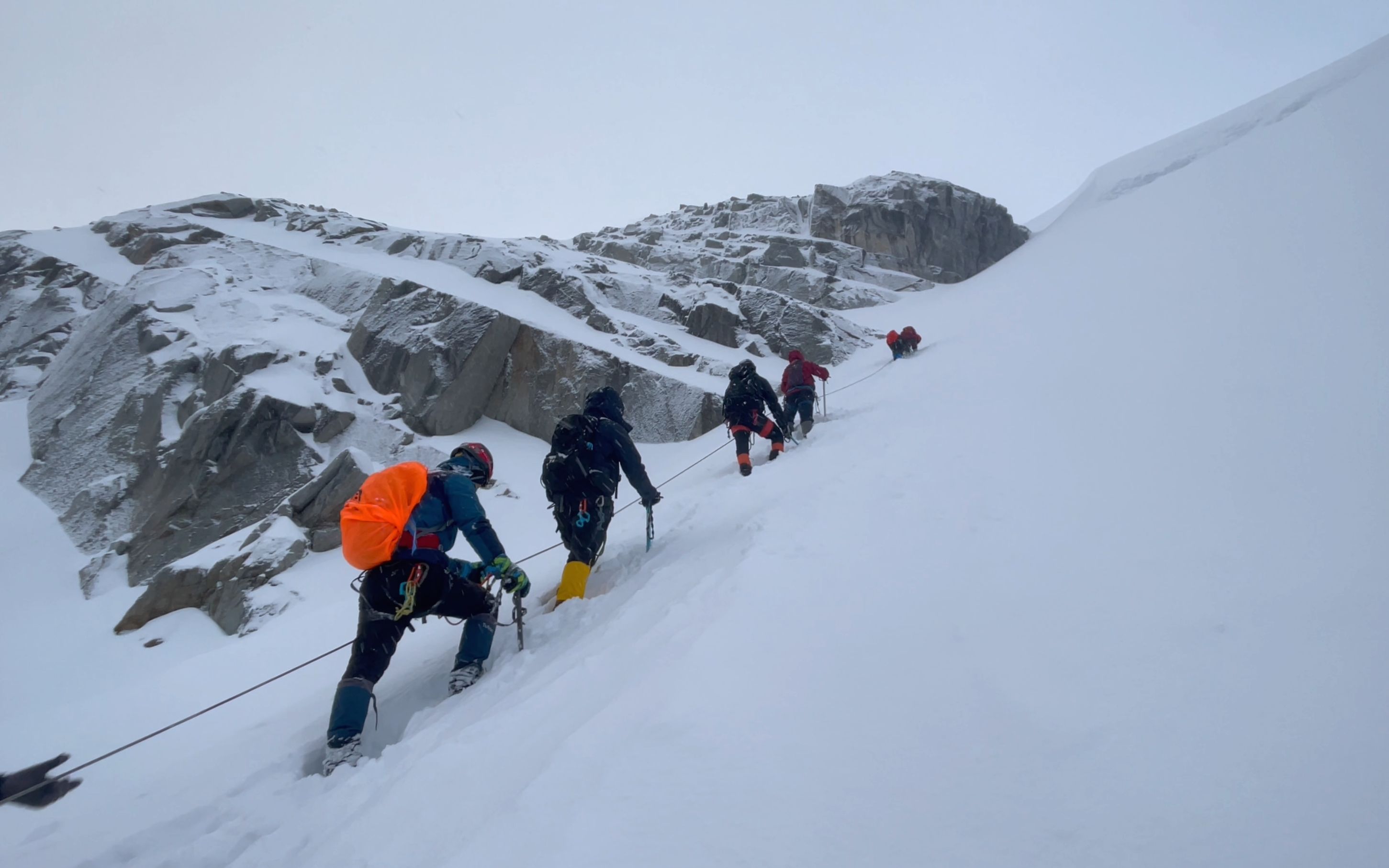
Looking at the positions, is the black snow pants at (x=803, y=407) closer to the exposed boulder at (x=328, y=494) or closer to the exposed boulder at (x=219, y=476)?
the exposed boulder at (x=328, y=494)

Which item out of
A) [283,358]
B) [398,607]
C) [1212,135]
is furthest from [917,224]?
[398,607]

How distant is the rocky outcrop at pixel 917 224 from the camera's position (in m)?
42.1

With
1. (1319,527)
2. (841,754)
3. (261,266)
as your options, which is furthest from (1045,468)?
(261,266)

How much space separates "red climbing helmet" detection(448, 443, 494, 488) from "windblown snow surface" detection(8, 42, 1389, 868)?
1.18 m

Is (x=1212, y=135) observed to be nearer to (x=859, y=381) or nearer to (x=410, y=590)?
(x=859, y=381)

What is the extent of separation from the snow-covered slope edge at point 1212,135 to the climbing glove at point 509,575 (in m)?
39.6

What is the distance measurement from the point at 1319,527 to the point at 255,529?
687 inches

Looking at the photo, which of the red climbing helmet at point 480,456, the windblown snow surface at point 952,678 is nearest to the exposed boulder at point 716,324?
the windblown snow surface at point 952,678

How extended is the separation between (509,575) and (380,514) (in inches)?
39.4

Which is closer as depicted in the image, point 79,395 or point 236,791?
point 236,791

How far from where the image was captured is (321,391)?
1869cm

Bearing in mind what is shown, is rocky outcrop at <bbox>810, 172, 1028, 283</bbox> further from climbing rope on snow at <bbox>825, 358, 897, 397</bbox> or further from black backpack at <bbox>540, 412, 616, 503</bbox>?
black backpack at <bbox>540, 412, 616, 503</bbox>

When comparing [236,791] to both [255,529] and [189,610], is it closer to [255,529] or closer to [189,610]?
[189,610]

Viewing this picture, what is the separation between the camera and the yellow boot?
5.07m
